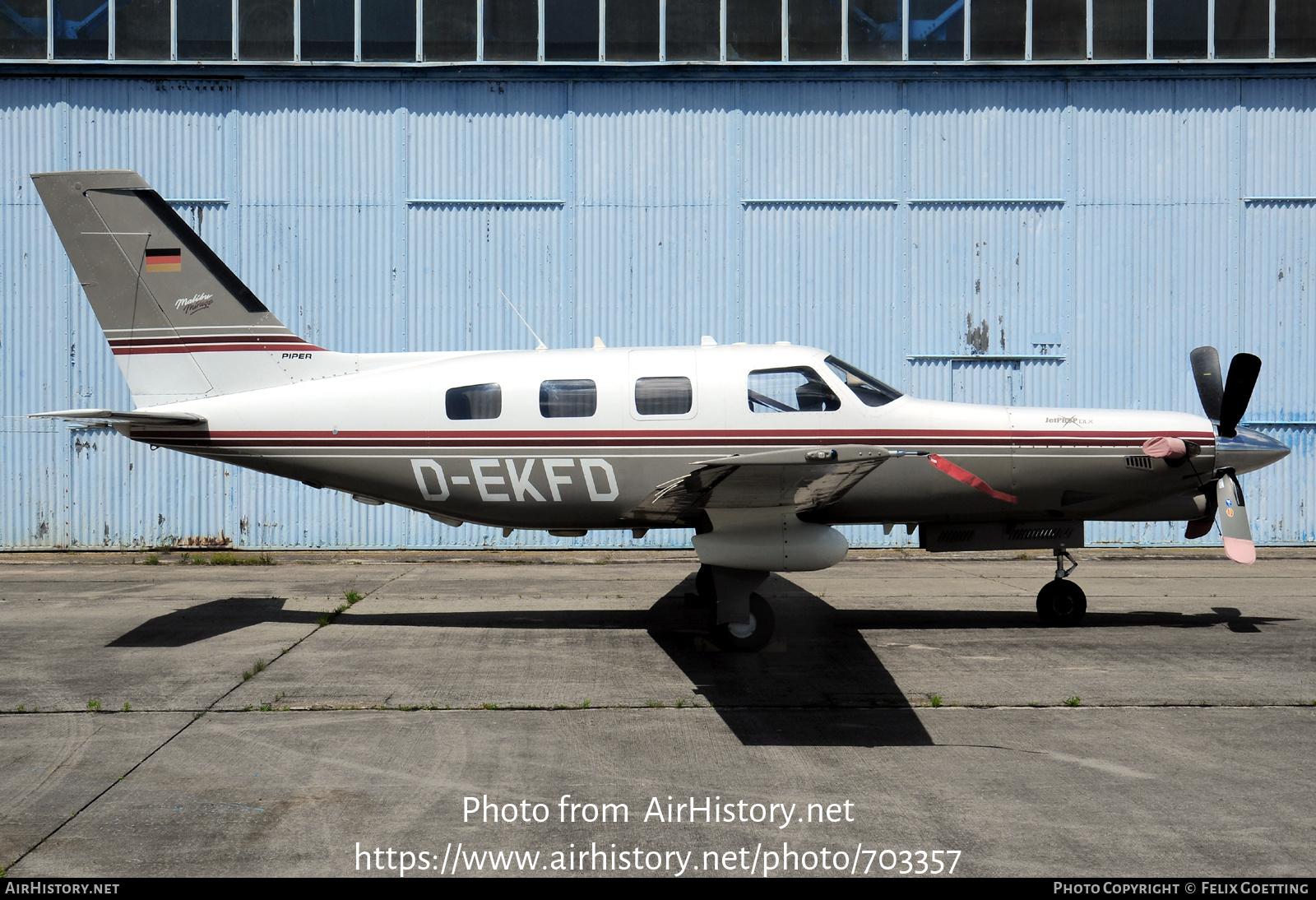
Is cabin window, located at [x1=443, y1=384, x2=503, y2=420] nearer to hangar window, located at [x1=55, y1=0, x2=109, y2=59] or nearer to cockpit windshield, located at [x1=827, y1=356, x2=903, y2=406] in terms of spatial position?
cockpit windshield, located at [x1=827, y1=356, x2=903, y2=406]

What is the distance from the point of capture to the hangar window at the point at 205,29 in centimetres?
1427

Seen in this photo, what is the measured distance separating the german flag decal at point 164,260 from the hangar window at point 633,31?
8.11 metres

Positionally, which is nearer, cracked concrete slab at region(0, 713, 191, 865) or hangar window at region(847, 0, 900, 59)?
cracked concrete slab at region(0, 713, 191, 865)

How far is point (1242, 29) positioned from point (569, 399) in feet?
43.8

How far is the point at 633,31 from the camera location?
14414 millimetres

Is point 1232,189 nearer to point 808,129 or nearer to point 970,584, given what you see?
point 808,129

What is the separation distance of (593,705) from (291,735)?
1909 mm

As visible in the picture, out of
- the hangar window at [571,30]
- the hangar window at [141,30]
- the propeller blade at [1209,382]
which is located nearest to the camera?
the propeller blade at [1209,382]

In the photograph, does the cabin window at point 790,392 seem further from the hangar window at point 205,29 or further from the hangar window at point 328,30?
the hangar window at point 205,29

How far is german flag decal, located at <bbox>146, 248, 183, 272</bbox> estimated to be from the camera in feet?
28.4

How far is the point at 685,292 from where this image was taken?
14562 mm

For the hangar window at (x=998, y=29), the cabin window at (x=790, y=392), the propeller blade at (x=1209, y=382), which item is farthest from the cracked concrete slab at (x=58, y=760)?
the hangar window at (x=998, y=29)

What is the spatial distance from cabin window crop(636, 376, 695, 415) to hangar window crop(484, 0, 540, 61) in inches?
335

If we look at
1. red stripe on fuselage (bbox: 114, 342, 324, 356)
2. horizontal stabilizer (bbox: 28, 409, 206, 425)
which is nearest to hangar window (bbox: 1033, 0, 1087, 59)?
red stripe on fuselage (bbox: 114, 342, 324, 356)
